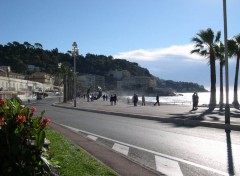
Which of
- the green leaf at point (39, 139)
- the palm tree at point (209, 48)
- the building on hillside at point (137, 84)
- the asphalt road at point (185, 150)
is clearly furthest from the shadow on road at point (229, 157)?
the building on hillside at point (137, 84)

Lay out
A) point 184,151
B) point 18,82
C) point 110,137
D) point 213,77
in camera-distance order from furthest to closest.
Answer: point 18,82 → point 213,77 → point 110,137 → point 184,151

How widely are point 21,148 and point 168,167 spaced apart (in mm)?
5423

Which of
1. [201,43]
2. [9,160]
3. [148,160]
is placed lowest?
[148,160]

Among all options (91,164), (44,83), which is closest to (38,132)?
(91,164)

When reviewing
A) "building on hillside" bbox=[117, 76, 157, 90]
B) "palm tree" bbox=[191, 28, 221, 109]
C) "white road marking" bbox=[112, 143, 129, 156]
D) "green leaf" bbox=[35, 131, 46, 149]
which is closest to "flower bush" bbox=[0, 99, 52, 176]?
"green leaf" bbox=[35, 131, 46, 149]

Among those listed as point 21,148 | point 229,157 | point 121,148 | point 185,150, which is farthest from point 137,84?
point 21,148

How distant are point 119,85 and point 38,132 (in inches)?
7655

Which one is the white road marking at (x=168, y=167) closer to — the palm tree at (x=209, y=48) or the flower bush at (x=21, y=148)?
the flower bush at (x=21, y=148)

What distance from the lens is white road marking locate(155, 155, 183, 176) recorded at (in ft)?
29.6

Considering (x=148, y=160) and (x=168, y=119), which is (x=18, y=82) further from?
(x=148, y=160)

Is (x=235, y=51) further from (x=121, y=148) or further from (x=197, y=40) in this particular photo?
(x=121, y=148)

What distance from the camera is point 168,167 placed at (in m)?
9.64

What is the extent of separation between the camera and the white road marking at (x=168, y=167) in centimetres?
903

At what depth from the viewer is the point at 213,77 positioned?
43.5 meters
